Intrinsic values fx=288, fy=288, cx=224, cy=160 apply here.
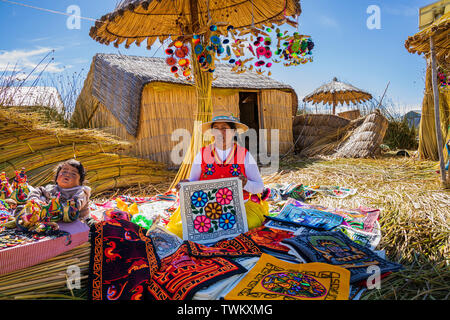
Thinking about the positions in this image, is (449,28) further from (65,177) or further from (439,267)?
(65,177)

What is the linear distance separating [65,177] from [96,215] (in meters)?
0.70

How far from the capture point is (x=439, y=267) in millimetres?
1692

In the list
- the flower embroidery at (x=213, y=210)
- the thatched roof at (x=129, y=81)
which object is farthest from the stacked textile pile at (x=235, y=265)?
the thatched roof at (x=129, y=81)

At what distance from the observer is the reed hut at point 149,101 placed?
17.2ft

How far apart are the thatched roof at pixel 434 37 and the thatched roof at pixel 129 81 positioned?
3.07 m

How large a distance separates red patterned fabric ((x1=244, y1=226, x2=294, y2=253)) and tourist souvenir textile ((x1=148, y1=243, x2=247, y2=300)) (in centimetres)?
38

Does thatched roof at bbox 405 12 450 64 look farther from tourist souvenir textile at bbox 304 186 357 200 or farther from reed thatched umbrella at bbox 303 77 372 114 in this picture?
reed thatched umbrella at bbox 303 77 372 114

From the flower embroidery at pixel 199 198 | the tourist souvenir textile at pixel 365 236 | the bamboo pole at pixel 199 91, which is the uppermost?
the bamboo pole at pixel 199 91

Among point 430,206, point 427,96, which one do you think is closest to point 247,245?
point 430,206

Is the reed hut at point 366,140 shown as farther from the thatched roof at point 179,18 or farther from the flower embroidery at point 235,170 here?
the flower embroidery at point 235,170

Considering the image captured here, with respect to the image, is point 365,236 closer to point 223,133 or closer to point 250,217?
point 250,217

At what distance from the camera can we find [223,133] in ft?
8.23

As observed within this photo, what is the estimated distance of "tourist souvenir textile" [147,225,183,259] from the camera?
1.88 meters
